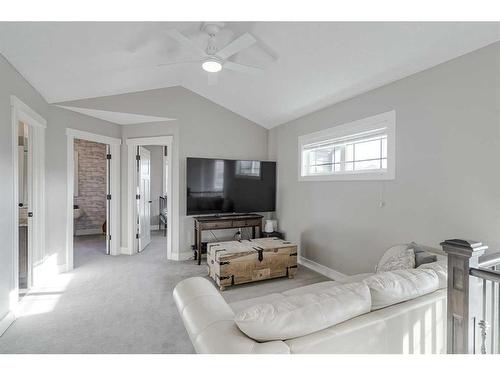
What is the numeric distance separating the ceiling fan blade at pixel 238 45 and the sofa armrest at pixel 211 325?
2036 mm

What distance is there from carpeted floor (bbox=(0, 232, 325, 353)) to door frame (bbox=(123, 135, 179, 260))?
376 mm

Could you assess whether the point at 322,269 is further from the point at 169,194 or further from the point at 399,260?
the point at 169,194

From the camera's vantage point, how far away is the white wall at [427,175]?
2066 millimetres

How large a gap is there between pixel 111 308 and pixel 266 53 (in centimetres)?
327

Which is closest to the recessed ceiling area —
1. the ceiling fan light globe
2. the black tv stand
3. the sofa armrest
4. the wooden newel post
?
the black tv stand

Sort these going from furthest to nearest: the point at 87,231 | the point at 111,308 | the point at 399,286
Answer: the point at 87,231 < the point at 111,308 < the point at 399,286

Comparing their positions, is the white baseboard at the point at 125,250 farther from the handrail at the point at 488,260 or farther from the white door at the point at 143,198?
the handrail at the point at 488,260

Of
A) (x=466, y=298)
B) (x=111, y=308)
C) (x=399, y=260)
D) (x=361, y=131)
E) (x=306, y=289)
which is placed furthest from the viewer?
(x=361, y=131)

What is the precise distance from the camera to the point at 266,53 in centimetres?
288

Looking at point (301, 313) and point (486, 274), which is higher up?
point (486, 274)

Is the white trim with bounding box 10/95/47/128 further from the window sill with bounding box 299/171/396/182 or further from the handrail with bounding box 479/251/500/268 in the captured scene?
the handrail with bounding box 479/251/500/268

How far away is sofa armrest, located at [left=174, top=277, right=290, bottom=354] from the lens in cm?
105

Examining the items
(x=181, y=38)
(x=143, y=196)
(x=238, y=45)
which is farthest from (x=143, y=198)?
(x=238, y=45)
